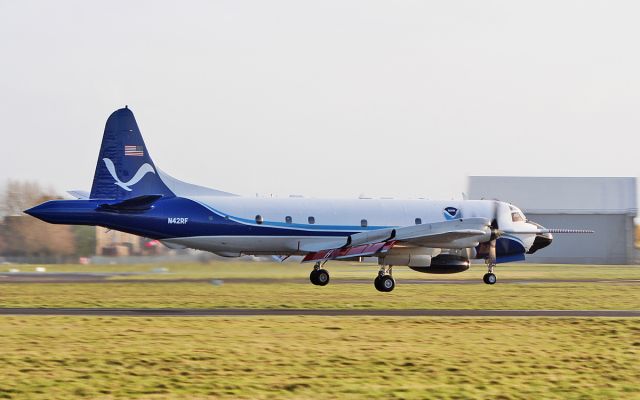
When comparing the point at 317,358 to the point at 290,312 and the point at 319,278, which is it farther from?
the point at 319,278

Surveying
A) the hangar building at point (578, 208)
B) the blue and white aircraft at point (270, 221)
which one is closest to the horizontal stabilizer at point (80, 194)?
the blue and white aircraft at point (270, 221)

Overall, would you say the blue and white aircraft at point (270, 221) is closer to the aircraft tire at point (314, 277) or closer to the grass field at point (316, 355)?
the aircraft tire at point (314, 277)

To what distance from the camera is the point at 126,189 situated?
40.2 meters

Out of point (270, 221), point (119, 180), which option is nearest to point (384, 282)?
point (270, 221)

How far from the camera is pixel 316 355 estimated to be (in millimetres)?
21422

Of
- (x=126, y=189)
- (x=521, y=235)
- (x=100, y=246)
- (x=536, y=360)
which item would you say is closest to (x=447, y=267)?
(x=521, y=235)

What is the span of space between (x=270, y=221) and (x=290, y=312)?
37.0 ft

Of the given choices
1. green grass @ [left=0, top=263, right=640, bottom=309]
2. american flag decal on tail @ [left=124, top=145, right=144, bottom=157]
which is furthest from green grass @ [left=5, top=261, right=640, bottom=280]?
american flag decal on tail @ [left=124, top=145, right=144, bottom=157]

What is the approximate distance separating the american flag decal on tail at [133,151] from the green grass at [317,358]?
45.9 feet

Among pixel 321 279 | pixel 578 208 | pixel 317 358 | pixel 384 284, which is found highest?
pixel 578 208

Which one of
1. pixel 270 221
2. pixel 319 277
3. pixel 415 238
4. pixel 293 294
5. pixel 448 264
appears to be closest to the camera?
pixel 415 238

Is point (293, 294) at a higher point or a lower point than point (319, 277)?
lower

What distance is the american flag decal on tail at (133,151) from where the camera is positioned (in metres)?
40.6

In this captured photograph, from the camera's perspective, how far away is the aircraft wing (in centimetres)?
3838
